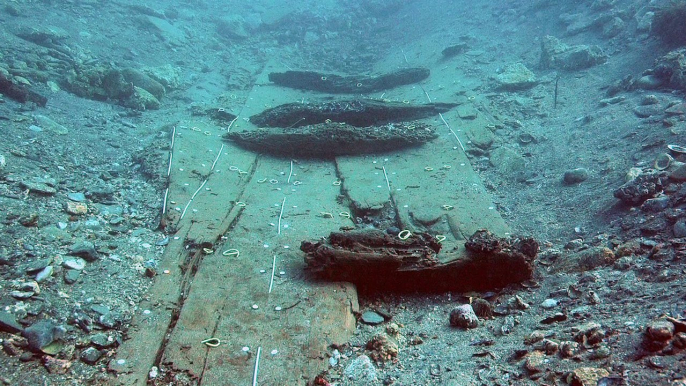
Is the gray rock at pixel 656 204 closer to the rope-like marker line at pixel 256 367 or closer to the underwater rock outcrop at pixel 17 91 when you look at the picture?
the rope-like marker line at pixel 256 367

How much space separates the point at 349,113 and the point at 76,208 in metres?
6.00

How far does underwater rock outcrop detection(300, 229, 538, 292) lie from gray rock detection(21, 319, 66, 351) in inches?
94.5

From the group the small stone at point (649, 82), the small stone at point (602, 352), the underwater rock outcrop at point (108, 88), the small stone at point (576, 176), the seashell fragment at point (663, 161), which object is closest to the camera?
the small stone at point (602, 352)

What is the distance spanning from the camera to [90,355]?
327 cm

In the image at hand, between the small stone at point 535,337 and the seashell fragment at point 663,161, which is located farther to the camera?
the seashell fragment at point 663,161

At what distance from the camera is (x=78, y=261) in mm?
4160

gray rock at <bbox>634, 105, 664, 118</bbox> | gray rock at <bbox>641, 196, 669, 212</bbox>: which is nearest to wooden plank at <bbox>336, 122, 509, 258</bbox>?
gray rock at <bbox>641, 196, 669, 212</bbox>

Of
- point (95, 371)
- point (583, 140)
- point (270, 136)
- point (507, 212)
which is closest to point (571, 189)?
point (507, 212)

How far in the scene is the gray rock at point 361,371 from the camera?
3170 mm

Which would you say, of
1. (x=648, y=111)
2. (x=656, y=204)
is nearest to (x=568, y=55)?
(x=648, y=111)

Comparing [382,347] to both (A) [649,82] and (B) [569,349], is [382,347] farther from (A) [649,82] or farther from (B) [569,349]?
(A) [649,82]

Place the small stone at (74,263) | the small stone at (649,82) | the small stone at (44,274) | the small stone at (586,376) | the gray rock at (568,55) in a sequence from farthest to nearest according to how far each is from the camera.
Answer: the gray rock at (568,55) < the small stone at (649,82) < the small stone at (74,263) < the small stone at (44,274) < the small stone at (586,376)

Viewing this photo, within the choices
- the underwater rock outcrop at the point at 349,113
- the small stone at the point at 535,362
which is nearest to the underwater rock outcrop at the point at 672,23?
the underwater rock outcrop at the point at 349,113

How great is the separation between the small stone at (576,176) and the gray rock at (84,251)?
22.8ft
